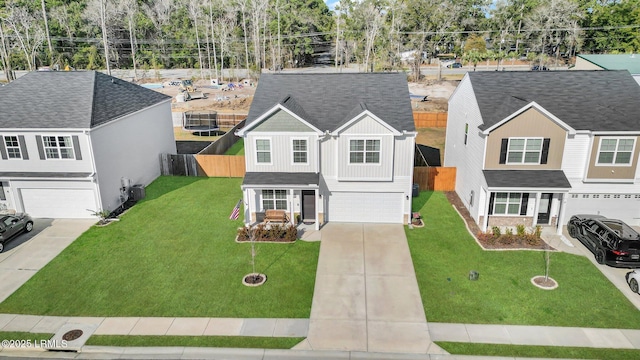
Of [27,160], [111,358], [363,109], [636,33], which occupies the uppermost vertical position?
[636,33]

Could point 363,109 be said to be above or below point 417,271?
above

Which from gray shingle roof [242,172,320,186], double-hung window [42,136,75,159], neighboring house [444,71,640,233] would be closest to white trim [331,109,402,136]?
gray shingle roof [242,172,320,186]

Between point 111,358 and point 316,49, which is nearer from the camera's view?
point 111,358

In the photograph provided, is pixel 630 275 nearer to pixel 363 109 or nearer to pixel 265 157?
pixel 363 109

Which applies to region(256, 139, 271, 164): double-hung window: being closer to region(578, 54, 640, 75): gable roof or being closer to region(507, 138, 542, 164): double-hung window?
region(507, 138, 542, 164): double-hung window

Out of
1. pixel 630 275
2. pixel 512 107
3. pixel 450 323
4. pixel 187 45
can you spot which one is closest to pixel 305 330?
pixel 450 323

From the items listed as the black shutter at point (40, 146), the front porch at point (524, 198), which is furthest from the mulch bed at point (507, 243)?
the black shutter at point (40, 146)

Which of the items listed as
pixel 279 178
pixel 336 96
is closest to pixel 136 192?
pixel 279 178
